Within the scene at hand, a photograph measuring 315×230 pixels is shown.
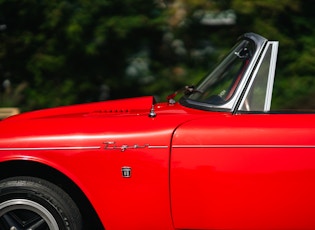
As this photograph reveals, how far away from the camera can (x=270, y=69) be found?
379 centimetres

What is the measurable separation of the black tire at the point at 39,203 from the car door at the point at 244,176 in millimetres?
647

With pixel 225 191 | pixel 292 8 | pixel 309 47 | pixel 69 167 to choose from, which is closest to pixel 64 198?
pixel 69 167

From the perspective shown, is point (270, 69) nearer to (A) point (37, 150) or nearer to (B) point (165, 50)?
(A) point (37, 150)

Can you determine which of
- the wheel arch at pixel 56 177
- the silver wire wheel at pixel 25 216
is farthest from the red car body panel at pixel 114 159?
the silver wire wheel at pixel 25 216

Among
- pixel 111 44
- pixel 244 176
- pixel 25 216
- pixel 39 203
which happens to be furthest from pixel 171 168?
pixel 111 44

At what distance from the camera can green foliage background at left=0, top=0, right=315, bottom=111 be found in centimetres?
857

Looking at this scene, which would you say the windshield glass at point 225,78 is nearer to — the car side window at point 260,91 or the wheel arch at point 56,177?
the car side window at point 260,91

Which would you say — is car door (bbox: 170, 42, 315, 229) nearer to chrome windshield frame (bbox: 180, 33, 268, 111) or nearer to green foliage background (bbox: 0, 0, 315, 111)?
chrome windshield frame (bbox: 180, 33, 268, 111)

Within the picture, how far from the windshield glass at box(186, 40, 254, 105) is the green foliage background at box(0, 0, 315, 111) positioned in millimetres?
4106

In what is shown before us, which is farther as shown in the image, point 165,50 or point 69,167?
point 165,50

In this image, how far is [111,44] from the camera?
884 cm

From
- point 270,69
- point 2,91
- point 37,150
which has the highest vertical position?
point 270,69

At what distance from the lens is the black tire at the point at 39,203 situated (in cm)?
360

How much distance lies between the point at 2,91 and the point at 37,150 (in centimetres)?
599
